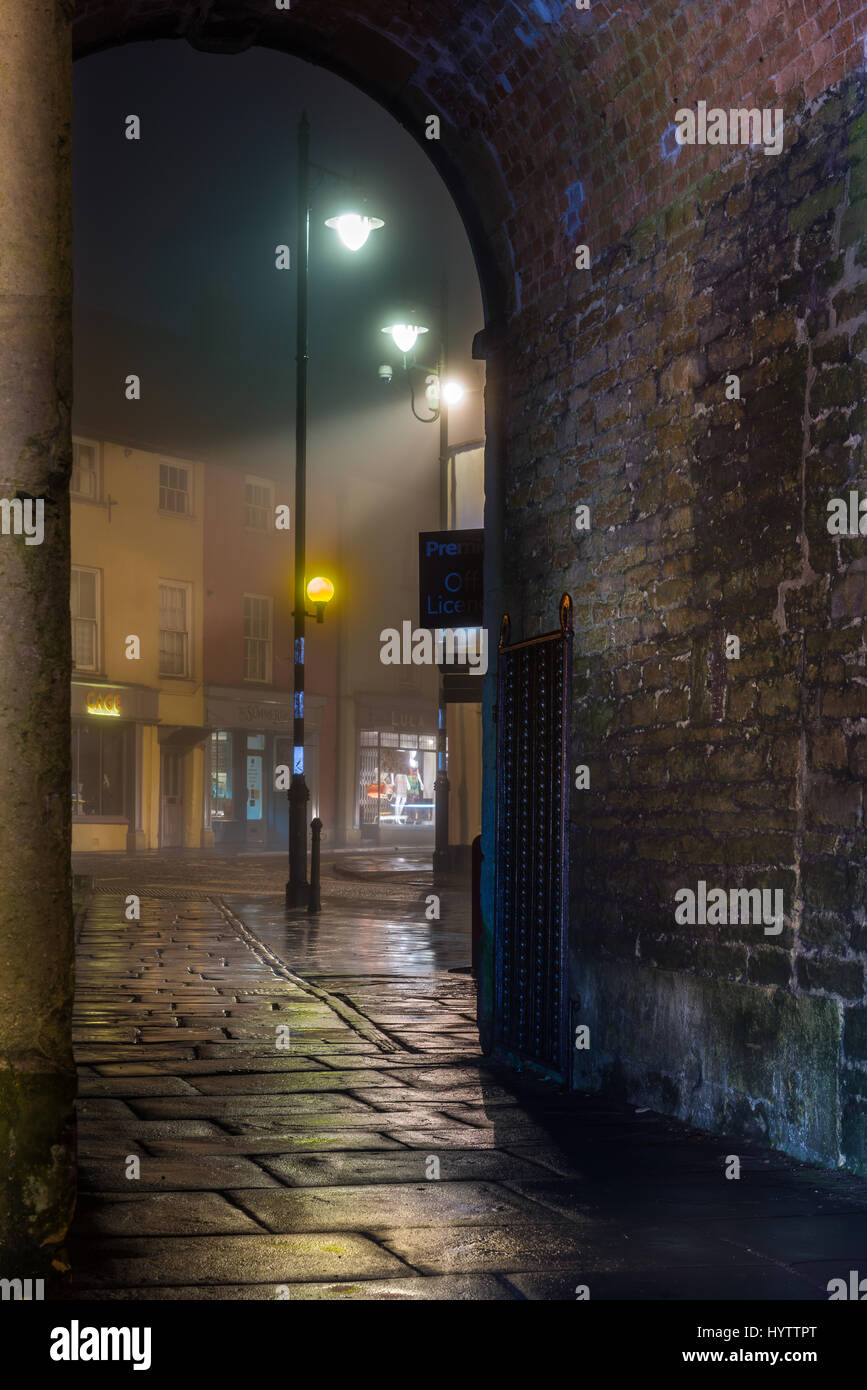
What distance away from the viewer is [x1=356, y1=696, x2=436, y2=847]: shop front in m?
41.7

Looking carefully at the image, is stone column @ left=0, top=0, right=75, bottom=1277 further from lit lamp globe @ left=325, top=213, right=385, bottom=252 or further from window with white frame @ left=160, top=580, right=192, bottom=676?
window with white frame @ left=160, top=580, right=192, bottom=676

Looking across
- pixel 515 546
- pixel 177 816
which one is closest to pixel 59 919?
pixel 515 546

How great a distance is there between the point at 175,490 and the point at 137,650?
162 inches

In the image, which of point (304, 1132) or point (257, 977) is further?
point (257, 977)

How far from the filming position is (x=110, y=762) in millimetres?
34062

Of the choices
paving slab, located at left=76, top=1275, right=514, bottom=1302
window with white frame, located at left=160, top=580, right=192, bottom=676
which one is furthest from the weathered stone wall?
window with white frame, located at left=160, top=580, right=192, bottom=676

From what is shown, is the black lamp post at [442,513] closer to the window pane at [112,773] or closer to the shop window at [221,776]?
the window pane at [112,773]

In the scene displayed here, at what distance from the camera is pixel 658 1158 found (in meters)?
5.79

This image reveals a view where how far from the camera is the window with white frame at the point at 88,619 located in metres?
33.8

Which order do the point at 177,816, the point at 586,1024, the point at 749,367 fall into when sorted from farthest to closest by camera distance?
the point at 177,816 → the point at 586,1024 → the point at 749,367

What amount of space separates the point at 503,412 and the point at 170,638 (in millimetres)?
28290

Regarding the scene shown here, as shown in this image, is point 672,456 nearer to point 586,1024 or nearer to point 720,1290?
point 586,1024

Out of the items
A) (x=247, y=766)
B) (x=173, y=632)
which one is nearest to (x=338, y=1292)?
(x=173, y=632)

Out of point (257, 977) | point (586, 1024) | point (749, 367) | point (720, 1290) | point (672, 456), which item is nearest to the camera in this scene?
point (720, 1290)
